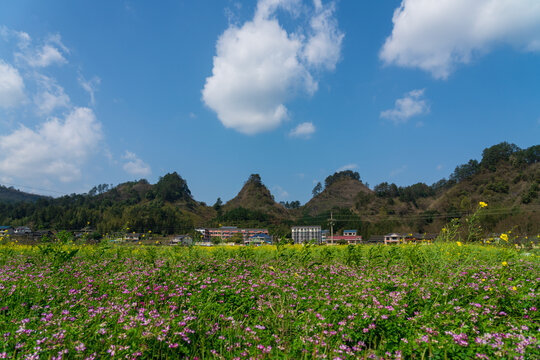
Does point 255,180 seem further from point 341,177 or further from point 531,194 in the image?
point 531,194

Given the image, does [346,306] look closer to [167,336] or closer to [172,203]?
[167,336]

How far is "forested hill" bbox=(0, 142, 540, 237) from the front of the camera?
6272cm

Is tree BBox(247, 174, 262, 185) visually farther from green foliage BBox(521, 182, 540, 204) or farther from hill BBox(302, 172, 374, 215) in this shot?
green foliage BBox(521, 182, 540, 204)

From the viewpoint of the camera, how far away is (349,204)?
431ft

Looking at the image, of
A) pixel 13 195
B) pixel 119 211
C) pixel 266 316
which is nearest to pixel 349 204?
pixel 119 211

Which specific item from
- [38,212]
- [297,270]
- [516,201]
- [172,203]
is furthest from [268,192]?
[297,270]

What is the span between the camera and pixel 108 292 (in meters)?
4.09

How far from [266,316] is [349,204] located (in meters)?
135

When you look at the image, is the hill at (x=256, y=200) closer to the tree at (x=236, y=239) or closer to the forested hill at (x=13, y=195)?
the tree at (x=236, y=239)

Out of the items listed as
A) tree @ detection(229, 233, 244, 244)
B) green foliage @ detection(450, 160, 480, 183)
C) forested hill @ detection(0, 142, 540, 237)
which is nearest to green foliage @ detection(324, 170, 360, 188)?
forested hill @ detection(0, 142, 540, 237)

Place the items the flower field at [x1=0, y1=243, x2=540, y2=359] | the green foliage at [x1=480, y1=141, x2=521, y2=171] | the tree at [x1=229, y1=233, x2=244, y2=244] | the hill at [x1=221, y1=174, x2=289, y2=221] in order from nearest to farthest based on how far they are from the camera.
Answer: the flower field at [x1=0, y1=243, x2=540, y2=359] < the tree at [x1=229, y1=233, x2=244, y2=244] < the green foliage at [x1=480, y1=141, x2=521, y2=171] < the hill at [x1=221, y1=174, x2=289, y2=221]

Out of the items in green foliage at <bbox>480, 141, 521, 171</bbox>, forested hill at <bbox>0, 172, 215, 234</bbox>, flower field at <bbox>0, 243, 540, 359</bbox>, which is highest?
green foliage at <bbox>480, 141, 521, 171</bbox>

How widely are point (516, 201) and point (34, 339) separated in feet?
254

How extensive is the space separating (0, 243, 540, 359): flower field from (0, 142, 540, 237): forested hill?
106ft
